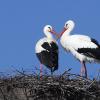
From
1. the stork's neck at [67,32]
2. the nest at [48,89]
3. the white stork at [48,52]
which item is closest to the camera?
the nest at [48,89]

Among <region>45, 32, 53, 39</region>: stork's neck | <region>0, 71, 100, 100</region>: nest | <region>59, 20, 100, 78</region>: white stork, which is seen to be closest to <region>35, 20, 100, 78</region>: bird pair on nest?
<region>59, 20, 100, 78</region>: white stork

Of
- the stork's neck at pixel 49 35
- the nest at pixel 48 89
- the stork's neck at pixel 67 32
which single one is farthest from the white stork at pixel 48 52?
the nest at pixel 48 89

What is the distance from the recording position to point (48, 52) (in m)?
16.5

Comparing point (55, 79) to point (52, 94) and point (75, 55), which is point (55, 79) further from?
point (75, 55)

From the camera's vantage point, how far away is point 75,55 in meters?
16.7

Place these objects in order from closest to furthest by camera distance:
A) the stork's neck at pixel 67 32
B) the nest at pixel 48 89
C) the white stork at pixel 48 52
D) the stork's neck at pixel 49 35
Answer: the nest at pixel 48 89 < the white stork at pixel 48 52 < the stork's neck at pixel 67 32 < the stork's neck at pixel 49 35

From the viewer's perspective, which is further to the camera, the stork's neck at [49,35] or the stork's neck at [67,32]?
the stork's neck at [49,35]

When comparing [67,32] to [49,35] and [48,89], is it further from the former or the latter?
[48,89]

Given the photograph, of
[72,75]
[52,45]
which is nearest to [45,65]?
[52,45]

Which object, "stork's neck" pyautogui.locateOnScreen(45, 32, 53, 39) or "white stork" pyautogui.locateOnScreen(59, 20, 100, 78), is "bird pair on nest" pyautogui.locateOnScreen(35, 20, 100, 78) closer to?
"white stork" pyautogui.locateOnScreen(59, 20, 100, 78)

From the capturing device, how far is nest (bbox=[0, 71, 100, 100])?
1321cm

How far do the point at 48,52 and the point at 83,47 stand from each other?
2.88ft

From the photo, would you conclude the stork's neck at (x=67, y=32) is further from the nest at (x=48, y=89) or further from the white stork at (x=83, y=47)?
the nest at (x=48, y=89)

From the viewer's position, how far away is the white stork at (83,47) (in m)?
16.4
